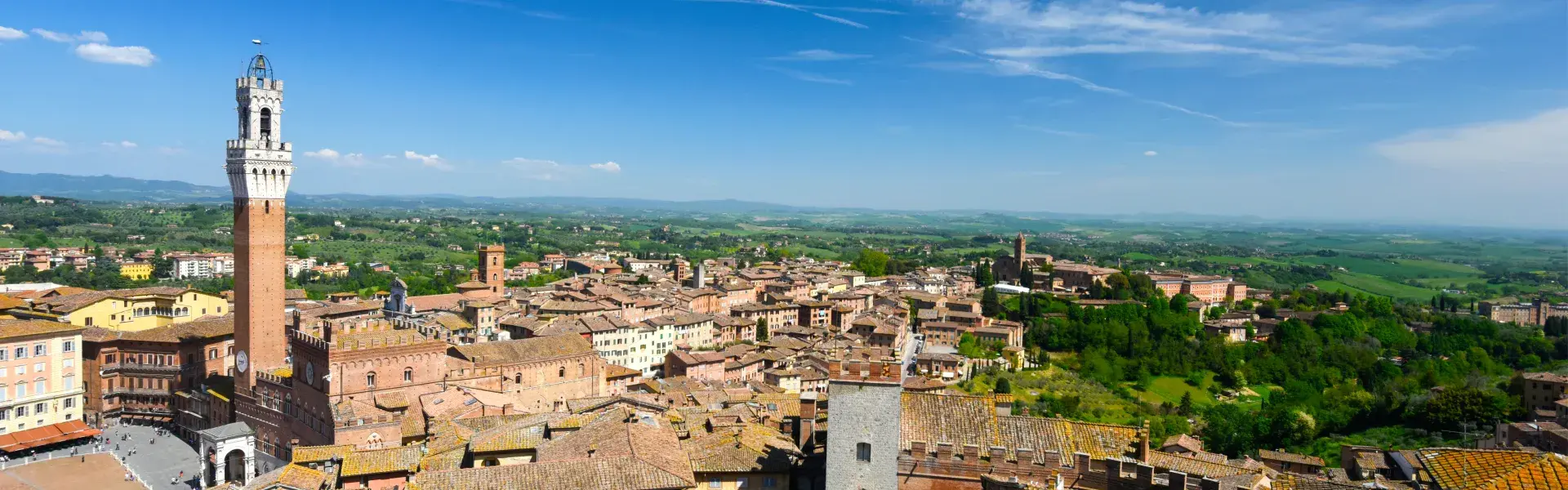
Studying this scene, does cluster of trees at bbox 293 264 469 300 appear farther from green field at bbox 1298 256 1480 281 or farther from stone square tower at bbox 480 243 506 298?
green field at bbox 1298 256 1480 281

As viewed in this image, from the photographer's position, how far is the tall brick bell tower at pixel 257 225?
126 ft

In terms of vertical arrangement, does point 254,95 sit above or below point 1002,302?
above

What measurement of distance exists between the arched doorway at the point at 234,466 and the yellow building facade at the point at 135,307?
66.6 feet

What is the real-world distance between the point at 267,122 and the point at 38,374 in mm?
14297

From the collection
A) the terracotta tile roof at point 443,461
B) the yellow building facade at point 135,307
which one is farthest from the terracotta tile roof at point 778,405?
the yellow building facade at point 135,307

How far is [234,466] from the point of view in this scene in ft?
104

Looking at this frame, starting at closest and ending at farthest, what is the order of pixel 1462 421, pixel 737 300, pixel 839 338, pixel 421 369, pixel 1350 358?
1. pixel 421 369
2. pixel 1462 421
3. pixel 839 338
4. pixel 1350 358
5. pixel 737 300

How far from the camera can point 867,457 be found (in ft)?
56.3

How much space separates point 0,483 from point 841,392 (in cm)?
3008

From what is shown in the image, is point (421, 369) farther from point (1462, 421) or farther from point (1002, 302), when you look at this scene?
point (1002, 302)

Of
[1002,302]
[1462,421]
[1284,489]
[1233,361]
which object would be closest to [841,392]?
[1284,489]

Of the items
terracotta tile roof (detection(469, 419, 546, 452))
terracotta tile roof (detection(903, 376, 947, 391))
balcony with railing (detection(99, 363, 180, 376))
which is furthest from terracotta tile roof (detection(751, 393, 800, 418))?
balcony with railing (detection(99, 363, 180, 376))

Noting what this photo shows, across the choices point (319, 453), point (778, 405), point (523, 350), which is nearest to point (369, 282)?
point (523, 350)

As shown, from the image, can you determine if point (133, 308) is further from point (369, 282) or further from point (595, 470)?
point (369, 282)
